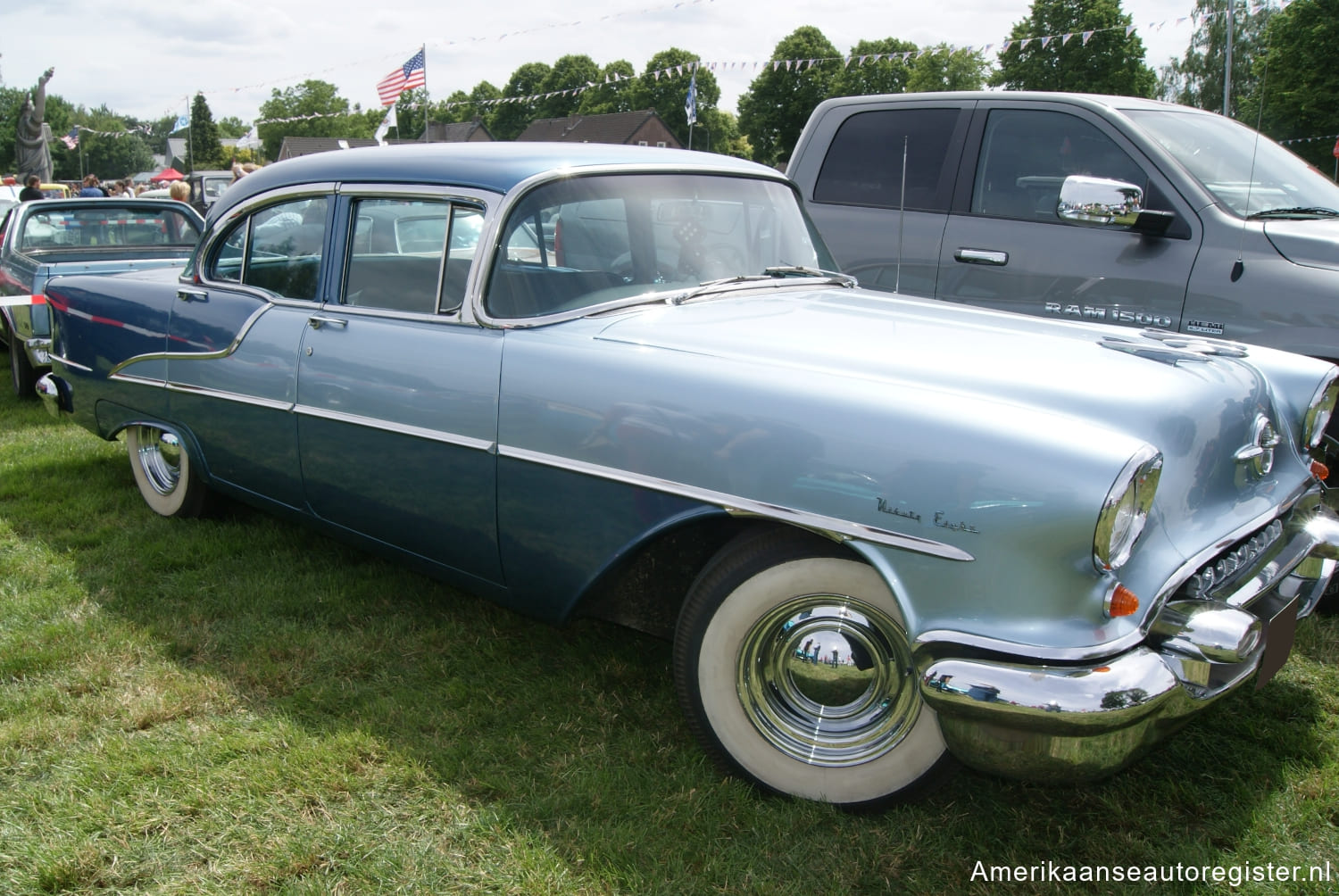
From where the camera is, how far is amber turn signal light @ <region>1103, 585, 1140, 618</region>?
1.91 metres

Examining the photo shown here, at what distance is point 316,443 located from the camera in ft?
10.7

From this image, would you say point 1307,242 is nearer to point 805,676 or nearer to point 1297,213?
point 1297,213

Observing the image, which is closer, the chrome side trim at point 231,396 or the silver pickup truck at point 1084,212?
the chrome side trim at point 231,396

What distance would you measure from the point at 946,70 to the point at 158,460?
5747 centimetres

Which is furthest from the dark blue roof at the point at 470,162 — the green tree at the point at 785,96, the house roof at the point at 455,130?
the house roof at the point at 455,130

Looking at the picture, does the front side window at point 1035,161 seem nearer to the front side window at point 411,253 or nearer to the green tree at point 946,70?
the front side window at point 411,253

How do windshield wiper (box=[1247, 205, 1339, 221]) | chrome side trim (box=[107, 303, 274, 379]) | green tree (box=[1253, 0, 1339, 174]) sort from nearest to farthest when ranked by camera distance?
chrome side trim (box=[107, 303, 274, 379]), windshield wiper (box=[1247, 205, 1339, 221]), green tree (box=[1253, 0, 1339, 174])

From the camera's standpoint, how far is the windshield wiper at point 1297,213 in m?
3.88

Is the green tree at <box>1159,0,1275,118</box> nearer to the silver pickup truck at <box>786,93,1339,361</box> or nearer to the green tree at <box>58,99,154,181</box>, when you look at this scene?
the silver pickup truck at <box>786,93,1339,361</box>

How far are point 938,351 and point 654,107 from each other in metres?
66.4

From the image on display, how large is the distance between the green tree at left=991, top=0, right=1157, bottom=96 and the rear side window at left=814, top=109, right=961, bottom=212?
4051cm

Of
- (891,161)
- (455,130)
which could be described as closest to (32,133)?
(891,161)

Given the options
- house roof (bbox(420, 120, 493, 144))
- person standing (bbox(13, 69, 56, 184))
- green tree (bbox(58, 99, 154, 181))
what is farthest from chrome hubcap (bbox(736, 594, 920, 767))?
green tree (bbox(58, 99, 154, 181))

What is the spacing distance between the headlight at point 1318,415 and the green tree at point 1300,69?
265 centimetres
